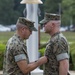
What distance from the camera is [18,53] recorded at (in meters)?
5.07

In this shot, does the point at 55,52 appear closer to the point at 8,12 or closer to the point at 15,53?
the point at 15,53

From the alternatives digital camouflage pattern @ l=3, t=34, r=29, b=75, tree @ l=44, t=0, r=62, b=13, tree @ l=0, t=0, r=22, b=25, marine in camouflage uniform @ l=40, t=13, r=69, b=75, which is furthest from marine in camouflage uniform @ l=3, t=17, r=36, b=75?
tree @ l=0, t=0, r=22, b=25

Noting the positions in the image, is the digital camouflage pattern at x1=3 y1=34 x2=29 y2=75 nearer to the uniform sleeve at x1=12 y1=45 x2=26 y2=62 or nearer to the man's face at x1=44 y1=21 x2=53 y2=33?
the uniform sleeve at x1=12 y1=45 x2=26 y2=62

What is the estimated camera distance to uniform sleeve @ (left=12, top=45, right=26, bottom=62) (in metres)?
5.03

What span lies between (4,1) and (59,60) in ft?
221

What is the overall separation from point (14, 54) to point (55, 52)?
0.50 meters

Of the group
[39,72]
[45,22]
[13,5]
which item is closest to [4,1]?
[13,5]

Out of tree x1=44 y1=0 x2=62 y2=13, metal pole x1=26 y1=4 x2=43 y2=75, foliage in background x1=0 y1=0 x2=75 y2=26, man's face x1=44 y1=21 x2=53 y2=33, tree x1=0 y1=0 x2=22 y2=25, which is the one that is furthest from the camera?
tree x1=0 y1=0 x2=22 y2=25

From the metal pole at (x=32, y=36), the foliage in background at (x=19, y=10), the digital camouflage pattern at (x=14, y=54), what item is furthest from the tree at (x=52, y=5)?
the digital camouflage pattern at (x=14, y=54)

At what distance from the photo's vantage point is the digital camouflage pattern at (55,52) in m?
5.12

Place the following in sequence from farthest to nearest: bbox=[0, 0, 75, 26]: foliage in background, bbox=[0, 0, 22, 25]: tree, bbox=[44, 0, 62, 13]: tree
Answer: bbox=[0, 0, 22, 25]: tree < bbox=[44, 0, 62, 13]: tree < bbox=[0, 0, 75, 26]: foliage in background

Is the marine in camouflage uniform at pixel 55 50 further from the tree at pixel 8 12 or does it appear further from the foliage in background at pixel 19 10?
the tree at pixel 8 12

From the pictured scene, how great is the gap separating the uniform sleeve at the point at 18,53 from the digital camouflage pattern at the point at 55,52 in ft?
1.14

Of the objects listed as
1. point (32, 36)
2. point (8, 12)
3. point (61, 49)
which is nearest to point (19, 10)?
point (8, 12)
